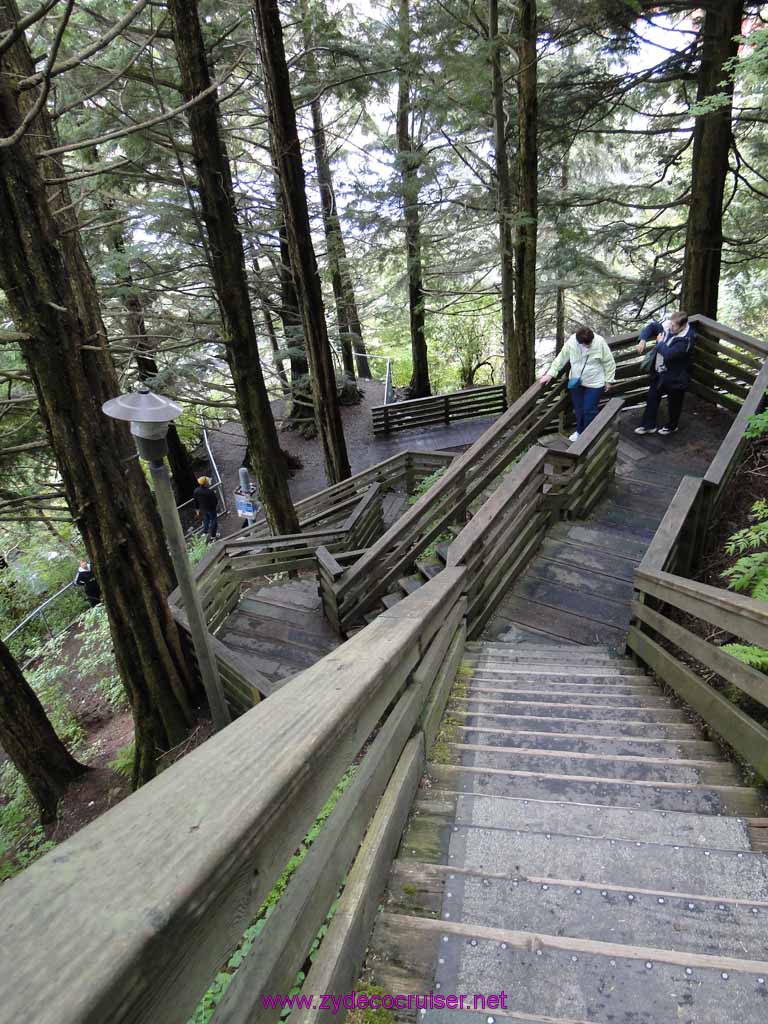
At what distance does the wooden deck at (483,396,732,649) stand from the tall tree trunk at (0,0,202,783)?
12.8ft

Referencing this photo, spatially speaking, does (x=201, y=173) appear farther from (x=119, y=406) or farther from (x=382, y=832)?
(x=382, y=832)

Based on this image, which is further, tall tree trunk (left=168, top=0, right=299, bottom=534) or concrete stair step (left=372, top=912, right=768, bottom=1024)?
tall tree trunk (left=168, top=0, right=299, bottom=534)

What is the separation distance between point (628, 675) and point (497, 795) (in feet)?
7.29

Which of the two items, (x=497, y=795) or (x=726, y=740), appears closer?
(x=497, y=795)

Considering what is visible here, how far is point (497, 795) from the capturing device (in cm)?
233

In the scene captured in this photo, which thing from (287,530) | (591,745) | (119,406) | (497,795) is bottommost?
(287,530)

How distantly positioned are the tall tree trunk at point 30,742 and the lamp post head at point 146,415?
4850 mm

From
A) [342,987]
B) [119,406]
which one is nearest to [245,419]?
[119,406]

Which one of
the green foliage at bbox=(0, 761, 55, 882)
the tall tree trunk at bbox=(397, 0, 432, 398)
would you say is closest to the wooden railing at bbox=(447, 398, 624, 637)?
the green foliage at bbox=(0, 761, 55, 882)

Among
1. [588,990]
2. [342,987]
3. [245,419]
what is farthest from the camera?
[245,419]

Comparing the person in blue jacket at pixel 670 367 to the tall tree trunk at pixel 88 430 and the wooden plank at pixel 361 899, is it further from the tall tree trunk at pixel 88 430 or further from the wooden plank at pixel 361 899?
the wooden plank at pixel 361 899

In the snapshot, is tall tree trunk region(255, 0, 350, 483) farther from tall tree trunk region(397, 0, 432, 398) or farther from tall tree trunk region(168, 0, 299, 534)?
tall tree trunk region(397, 0, 432, 398)

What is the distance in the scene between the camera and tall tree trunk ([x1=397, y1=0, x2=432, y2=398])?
31.9 ft

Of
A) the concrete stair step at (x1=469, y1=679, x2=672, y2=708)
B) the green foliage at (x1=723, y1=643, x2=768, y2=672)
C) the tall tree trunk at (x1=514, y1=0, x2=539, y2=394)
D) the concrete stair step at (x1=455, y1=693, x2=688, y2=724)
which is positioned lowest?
the concrete stair step at (x1=469, y1=679, x2=672, y2=708)
